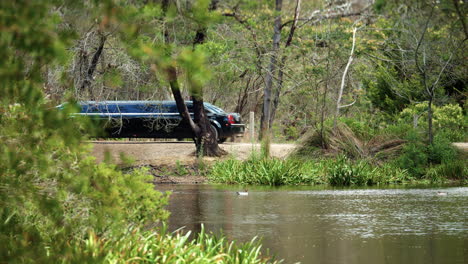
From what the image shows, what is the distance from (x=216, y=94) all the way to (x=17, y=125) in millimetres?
35785

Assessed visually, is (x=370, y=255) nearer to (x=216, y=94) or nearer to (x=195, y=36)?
(x=195, y=36)

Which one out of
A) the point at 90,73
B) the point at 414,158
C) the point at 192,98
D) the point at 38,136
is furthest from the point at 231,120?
the point at 38,136

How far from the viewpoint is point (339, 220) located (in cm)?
1235

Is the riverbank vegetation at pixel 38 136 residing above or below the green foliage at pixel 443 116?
below

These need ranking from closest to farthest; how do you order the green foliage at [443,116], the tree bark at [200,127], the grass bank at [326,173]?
1. the grass bank at [326,173]
2. the tree bark at [200,127]
3. the green foliage at [443,116]

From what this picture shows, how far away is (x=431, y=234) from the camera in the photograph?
1060cm

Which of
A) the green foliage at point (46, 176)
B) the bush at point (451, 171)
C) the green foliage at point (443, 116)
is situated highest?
the green foliage at point (443, 116)

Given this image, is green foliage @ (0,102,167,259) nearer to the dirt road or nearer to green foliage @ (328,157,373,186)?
green foliage @ (328,157,373,186)

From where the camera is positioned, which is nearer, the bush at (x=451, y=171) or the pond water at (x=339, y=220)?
the pond water at (x=339, y=220)

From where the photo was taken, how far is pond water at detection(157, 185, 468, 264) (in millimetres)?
9094

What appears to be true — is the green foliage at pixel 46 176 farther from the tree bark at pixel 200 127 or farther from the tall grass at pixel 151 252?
the tree bark at pixel 200 127

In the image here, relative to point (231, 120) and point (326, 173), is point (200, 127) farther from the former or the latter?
point (326, 173)

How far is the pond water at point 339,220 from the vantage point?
29.8 ft

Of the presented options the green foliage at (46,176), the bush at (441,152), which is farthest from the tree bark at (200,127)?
the green foliage at (46,176)
